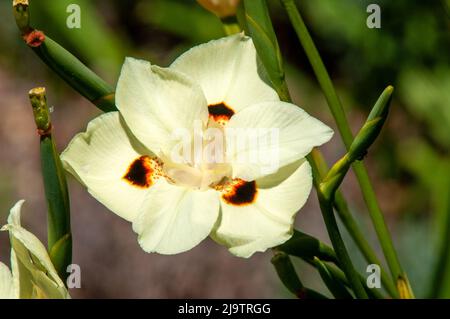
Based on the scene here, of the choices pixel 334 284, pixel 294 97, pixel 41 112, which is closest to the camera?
pixel 41 112

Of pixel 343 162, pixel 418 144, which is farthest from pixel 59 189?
pixel 418 144

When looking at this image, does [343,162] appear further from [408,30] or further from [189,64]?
[408,30]

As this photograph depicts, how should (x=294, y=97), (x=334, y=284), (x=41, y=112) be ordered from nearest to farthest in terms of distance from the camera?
1. (x=41, y=112)
2. (x=334, y=284)
3. (x=294, y=97)

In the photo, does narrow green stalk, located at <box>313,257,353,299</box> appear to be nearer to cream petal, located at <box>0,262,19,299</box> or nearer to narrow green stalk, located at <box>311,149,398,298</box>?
narrow green stalk, located at <box>311,149,398,298</box>

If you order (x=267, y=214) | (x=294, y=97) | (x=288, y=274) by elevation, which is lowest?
(x=294, y=97)

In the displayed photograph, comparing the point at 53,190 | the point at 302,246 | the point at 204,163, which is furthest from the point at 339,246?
the point at 53,190

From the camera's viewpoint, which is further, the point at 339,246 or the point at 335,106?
the point at 335,106

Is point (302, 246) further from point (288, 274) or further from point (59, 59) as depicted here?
point (59, 59)
